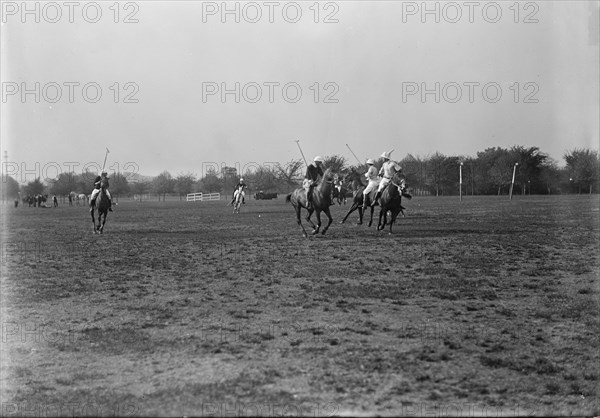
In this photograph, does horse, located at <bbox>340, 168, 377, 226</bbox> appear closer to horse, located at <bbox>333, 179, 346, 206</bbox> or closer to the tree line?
horse, located at <bbox>333, 179, 346, 206</bbox>

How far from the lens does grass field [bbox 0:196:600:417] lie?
4.71 m

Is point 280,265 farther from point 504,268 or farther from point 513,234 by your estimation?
point 513,234

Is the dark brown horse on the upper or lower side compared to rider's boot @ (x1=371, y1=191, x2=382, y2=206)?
upper

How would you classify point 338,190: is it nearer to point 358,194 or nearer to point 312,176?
point 358,194

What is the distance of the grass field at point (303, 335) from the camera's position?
4.71 m

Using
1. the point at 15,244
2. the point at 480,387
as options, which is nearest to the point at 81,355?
the point at 480,387

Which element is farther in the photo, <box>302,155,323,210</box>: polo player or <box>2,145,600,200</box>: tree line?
<box>2,145,600,200</box>: tree line

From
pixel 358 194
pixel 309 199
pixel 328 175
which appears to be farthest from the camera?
pixel 358 194

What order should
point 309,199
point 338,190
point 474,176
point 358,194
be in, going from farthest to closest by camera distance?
point 474,176 < point 338,190 < point 358,194 < point 309,199

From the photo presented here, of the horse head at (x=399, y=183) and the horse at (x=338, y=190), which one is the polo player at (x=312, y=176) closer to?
the horse head at (x=399, y=183)

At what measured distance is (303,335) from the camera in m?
6.48

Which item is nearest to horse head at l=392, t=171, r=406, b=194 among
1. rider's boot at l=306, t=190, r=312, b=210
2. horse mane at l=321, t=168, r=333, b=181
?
horse mane at l=321, t=168, r=333, b=181

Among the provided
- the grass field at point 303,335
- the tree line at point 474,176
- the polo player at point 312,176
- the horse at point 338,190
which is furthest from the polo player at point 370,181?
the tree line at point 474,176

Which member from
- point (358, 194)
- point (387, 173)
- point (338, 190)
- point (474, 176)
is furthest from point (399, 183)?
point (474, 176)
